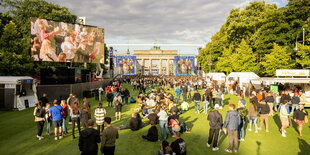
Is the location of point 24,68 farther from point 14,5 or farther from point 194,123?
point 194,123

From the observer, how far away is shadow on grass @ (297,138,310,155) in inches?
258

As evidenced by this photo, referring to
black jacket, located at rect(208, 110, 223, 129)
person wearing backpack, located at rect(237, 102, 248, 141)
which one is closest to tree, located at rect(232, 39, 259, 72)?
person wearing backpack, located at rect(237, 102, 248, 141)

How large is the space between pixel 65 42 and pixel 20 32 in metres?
9.47

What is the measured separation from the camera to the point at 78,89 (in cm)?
1925

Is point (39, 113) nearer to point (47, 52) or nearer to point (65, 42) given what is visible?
point (47, 52)

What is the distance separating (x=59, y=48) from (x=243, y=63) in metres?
28.4

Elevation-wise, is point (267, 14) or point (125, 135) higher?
point (267, 14)

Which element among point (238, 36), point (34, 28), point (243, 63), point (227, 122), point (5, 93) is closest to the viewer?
point (227, 122)

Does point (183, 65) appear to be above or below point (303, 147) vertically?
above

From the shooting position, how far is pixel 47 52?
2003cm

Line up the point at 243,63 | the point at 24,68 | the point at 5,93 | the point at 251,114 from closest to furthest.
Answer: the point at 251,114
the point at 5,93
the point at 24,68
the point at 243,63

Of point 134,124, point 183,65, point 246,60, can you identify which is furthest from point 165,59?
point 134,124

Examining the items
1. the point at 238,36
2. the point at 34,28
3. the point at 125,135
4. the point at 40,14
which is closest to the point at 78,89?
the point at 34,28

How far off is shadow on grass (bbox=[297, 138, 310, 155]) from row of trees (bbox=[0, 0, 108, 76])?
2636cm
